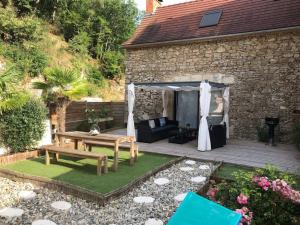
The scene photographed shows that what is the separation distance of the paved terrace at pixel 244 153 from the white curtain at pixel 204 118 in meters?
0.25

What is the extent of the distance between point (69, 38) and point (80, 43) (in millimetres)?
1731

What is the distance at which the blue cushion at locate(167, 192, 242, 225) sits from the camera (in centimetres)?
246

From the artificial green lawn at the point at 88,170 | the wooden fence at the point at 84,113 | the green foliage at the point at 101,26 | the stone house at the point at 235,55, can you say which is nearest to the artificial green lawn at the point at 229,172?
the artificial green lawn at the point at 88,170

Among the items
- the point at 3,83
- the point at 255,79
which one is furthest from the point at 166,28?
the point at 3,83

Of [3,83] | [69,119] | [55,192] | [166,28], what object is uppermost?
[166,28]

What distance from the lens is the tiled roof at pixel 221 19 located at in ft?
35.8

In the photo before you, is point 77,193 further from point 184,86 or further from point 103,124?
point 103,124

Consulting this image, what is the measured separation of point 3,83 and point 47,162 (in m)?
2.11

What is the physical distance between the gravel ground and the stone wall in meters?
6.11

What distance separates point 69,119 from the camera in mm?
11828

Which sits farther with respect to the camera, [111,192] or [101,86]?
[101,86]

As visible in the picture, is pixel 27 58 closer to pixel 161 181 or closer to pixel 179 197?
pixel 161 181

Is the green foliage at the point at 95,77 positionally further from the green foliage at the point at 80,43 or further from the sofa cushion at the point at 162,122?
the sofa cushion at the point at 162,122

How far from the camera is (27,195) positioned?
512cm
